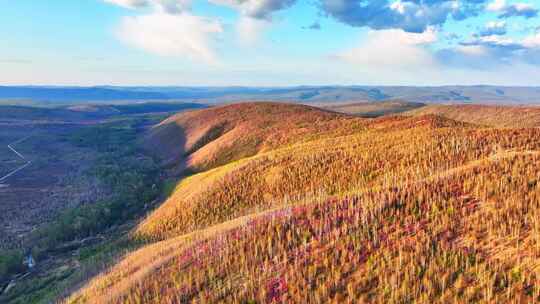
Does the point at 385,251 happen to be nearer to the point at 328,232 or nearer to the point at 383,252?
the point at 383,252

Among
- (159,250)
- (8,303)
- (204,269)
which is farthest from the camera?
(8,303)

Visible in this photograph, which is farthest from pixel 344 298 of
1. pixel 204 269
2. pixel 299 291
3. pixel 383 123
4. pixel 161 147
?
pixel 161 147

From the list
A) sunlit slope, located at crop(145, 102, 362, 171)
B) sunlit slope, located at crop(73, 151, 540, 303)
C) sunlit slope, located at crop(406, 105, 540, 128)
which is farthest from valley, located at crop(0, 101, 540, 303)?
sunlit slope, located at crop(406, 105, 540, 128)

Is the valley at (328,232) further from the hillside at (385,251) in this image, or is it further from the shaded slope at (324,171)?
the shaded slope at (324,171)

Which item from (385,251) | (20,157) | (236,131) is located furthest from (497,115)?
(20,157)

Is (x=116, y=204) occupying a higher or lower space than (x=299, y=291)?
lower

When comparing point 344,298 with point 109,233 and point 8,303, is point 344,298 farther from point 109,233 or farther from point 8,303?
point 109,233

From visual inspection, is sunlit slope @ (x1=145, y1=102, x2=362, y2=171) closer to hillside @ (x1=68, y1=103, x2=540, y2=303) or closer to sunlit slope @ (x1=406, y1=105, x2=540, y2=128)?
hillside @ (x1=68, y1=103, x2=540, y2=303)
